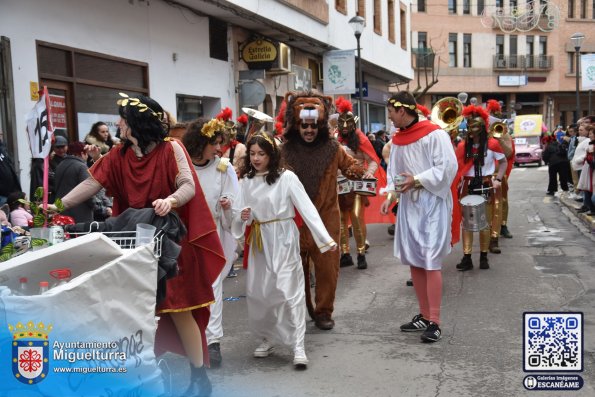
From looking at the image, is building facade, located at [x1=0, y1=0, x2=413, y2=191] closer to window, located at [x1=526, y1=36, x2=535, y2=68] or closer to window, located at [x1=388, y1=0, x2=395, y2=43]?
window, located at [x1=388, y1=0, x2=395, y2=43]

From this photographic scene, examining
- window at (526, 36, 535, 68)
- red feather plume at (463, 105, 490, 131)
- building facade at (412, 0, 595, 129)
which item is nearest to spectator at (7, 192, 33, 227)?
red feather plume at (463, 105, 490, 131)

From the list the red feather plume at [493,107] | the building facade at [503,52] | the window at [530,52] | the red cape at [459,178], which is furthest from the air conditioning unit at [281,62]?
the window at [530,52]

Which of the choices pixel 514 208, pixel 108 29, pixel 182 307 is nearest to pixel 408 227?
pixel 182 307

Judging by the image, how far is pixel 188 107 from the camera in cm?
1600

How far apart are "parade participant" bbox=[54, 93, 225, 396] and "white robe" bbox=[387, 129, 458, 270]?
2092 mm

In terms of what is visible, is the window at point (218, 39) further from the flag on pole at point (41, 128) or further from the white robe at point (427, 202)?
the flag on pole at point (41, 128)

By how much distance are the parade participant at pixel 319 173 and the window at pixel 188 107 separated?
374 inches

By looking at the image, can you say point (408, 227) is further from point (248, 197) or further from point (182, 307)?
point (182, 307)

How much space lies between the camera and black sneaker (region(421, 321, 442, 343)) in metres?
5.71

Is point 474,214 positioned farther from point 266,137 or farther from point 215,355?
point 215,355

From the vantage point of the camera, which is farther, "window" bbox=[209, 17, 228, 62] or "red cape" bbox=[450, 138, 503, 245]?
"window" bbox=[209, 17, 228, 62]

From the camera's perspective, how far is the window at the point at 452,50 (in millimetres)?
52406

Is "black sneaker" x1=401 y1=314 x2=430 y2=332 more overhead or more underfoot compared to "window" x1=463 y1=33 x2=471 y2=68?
more underfoot

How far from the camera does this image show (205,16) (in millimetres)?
16047
